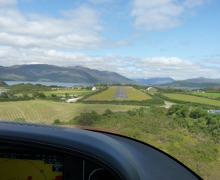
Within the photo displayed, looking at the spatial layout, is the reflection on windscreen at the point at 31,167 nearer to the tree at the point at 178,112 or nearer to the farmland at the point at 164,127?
the farmland at the point at 164,127

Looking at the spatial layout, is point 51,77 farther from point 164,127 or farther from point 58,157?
point 58,157

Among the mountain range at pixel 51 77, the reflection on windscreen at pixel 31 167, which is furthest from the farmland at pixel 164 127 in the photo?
the mountain range at pixel 51 77

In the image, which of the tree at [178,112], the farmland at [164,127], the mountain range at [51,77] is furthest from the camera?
the mountain range at [51,77]

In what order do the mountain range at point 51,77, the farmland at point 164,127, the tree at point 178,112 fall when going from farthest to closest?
the mountain range at point 51,77, the tree at point 178,112, the farmland at point 164,127

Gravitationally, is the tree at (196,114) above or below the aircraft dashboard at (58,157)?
below

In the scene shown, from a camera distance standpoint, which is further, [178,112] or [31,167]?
[178,112]

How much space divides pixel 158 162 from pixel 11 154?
1111 millimetres

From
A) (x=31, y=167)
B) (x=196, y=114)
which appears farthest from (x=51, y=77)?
(x=31, y=167)

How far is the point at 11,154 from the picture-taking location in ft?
6.32

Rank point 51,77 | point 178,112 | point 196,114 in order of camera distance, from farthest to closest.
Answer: point 51,77 → point 178,112 → point 196,114

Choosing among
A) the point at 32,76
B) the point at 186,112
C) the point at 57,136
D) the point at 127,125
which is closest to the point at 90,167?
the point at 57,136

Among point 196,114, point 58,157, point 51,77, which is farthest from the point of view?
point 51,77

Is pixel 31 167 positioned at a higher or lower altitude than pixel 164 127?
higher

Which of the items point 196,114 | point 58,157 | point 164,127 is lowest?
point 164,127
